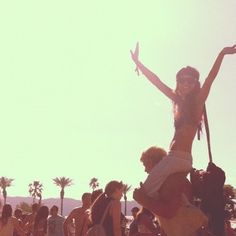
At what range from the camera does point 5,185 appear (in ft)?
338

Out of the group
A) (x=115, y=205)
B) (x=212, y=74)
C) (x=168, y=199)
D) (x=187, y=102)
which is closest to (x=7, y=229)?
(x=115, y=205)

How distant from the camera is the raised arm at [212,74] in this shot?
14.8 feet

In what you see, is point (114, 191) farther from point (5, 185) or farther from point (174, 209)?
point (5, 185)

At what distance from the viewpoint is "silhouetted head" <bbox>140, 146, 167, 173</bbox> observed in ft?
15.6

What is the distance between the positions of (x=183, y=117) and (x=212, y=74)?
19.7 inches

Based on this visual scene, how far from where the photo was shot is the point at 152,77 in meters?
4.93

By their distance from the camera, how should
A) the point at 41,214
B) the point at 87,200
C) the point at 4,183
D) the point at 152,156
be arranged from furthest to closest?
the point at 4,183 < the point at 41,214 < the point at 87,200 < the point at 152,156

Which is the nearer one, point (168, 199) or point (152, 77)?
point (168, 199)

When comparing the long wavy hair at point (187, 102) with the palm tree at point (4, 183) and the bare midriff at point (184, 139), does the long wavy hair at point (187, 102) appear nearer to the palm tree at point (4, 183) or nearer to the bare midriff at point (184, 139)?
the bare midriff at point (184, 139)

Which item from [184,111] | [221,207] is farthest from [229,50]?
[221,207]

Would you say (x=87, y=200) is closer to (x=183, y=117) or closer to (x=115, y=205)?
(x=115, y=205)

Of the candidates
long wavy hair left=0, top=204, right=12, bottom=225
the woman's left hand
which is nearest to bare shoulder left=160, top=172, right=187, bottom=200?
the woman's left hand

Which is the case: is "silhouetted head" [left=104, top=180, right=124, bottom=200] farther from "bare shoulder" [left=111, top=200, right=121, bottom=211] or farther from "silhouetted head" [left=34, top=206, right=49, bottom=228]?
"silhouetted head" [left=34, top=206, right=49, bottom=228]

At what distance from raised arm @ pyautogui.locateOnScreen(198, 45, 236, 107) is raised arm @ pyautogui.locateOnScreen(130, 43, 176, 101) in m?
0.31
